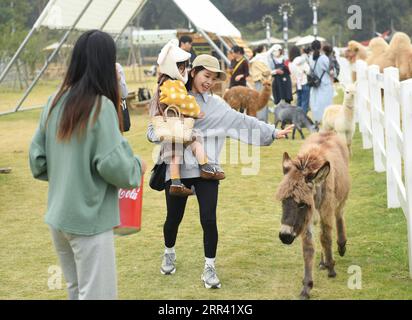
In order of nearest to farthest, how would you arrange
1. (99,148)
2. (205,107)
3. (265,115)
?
Answer: (99,148) → (205,107) → (265,115)

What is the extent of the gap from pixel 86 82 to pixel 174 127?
1.93m

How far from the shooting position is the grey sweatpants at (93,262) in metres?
3.54

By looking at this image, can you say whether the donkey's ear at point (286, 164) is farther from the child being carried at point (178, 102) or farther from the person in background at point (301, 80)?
the person in background at point (301, 80)

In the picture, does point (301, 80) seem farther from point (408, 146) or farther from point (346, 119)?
point (408, 146)

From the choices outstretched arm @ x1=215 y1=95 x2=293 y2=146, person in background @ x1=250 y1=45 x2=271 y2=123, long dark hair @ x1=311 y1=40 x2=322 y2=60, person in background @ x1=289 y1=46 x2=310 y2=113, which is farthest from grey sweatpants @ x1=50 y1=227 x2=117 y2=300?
person in background @ x1=289 y1=46 x2=310 y2=113

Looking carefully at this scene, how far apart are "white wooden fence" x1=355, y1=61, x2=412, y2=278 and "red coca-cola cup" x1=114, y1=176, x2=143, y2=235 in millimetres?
2458

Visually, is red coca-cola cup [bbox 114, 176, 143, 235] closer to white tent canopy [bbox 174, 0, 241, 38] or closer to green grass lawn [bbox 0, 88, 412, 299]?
green grass lawn [bbox 0, 88, 412, 299]

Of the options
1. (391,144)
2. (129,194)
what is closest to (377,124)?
(391,144)

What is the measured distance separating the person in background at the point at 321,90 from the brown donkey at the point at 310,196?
961cm

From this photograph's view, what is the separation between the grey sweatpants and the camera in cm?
354

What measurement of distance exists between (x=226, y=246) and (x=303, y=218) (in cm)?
196
